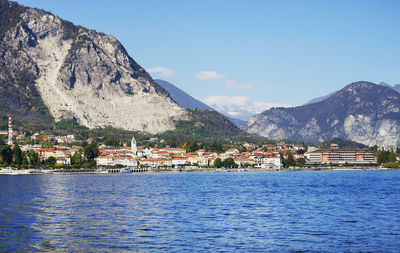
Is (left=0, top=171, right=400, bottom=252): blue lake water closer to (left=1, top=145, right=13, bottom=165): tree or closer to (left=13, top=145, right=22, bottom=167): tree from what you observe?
(left=13, top=145, right=22, bottom=167): tree

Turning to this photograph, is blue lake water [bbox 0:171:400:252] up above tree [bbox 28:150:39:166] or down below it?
below

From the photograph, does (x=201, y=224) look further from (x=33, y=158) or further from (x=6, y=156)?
(x=33, y=158)

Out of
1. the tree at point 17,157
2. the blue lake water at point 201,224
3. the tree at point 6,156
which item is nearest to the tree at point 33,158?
the tree at point 17,157

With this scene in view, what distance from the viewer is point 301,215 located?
57812mm

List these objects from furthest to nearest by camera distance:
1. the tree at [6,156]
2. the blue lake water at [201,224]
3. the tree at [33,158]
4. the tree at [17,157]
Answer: the tree at [33,158]
the tree at [6,156]
the tree at [17,157]
the blue lake water at [201,224]

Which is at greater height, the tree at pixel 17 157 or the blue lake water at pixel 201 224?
the tree at pixel 17 157

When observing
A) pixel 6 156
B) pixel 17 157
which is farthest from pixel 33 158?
pixel 6 156

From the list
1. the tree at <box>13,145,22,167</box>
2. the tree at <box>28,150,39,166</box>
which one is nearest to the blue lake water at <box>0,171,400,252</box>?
the tree at <box>13,145,22,167</box>

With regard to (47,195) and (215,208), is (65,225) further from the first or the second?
(47,195)

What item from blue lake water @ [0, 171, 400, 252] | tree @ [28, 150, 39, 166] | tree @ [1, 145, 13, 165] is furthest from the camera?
tree @ [28, 150, 39, 166]

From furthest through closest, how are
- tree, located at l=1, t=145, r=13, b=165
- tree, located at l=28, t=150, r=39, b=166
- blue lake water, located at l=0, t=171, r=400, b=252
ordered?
tree, located at l=28, t=150, r=39, b=166 → tree, located at l=1, t=145, r=13, b=165 → blue lake water, located at l=0, t=171, r=400, b=252

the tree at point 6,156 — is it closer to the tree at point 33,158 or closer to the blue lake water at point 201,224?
the tree at point 33,158

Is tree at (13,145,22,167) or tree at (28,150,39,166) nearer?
tree at (13,145,22,167)

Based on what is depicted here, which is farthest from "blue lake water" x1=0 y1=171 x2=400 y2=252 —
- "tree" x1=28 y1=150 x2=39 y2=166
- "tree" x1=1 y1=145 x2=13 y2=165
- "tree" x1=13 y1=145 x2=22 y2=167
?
"tree" x1=28 y1=150 x2=39 y2=166
